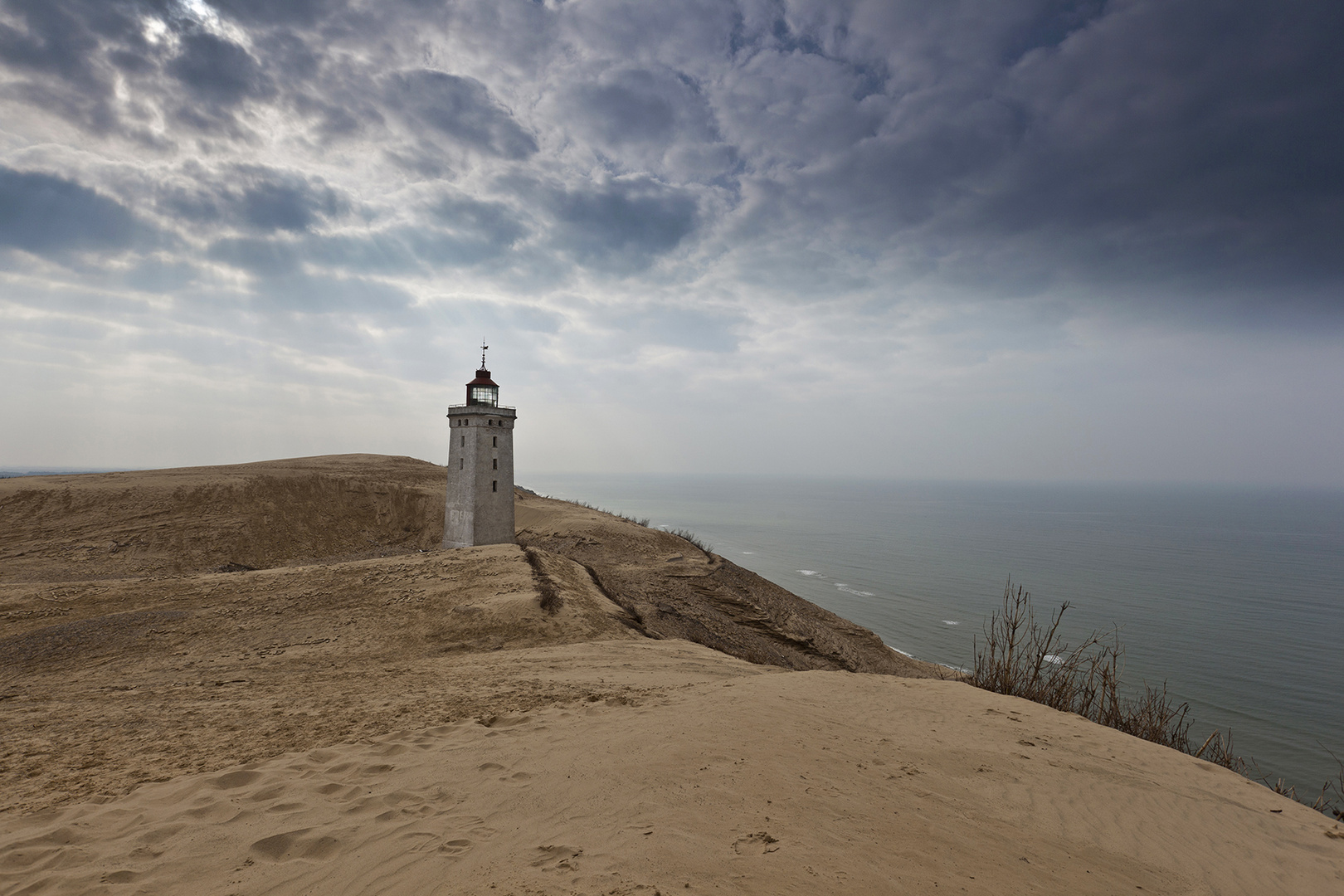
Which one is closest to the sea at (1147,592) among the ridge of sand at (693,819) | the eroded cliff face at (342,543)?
the ridge of sand at (693,819)

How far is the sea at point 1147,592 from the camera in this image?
22422mm

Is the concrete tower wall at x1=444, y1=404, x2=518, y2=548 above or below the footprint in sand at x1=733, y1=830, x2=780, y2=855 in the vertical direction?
above

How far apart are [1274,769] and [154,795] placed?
28.1 metres

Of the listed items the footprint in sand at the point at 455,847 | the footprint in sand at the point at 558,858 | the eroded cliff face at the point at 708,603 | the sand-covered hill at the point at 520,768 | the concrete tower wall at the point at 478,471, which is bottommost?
the eroded cliff face at the point at 708,603

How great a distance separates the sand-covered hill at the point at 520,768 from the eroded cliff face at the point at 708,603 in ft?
12.6

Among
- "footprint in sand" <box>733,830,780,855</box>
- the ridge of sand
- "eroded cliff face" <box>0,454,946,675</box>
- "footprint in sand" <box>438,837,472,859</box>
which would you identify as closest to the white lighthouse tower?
"eroded cliff face" <box>0,454,946,675</box>

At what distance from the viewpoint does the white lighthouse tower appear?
24.0 meters

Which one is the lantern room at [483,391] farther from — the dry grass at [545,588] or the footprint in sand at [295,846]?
the footprint in sand at [295,846]

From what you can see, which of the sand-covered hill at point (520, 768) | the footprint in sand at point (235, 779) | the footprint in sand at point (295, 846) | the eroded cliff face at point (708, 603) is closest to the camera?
the sand-covered hill at point (520, 768)

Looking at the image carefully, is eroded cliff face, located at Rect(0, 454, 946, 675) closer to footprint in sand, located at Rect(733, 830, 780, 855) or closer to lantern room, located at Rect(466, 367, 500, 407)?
lantern room, located at Rect(466, 367, 500, 407)

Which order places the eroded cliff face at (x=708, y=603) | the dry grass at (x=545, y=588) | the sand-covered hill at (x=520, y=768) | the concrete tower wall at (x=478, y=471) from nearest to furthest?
the sand-covered hill at (x=520, y=768)
the dry grass at (x=545, y=588)
the eroded cliff face at (x=708, y=603)
the concrete tower wall at (x=478, y=471)

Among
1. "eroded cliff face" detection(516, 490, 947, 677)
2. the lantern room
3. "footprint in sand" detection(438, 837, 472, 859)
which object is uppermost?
the lantern room

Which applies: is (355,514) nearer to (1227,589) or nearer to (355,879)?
(355,879)

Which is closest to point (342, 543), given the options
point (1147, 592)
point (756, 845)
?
point (756, 845)
